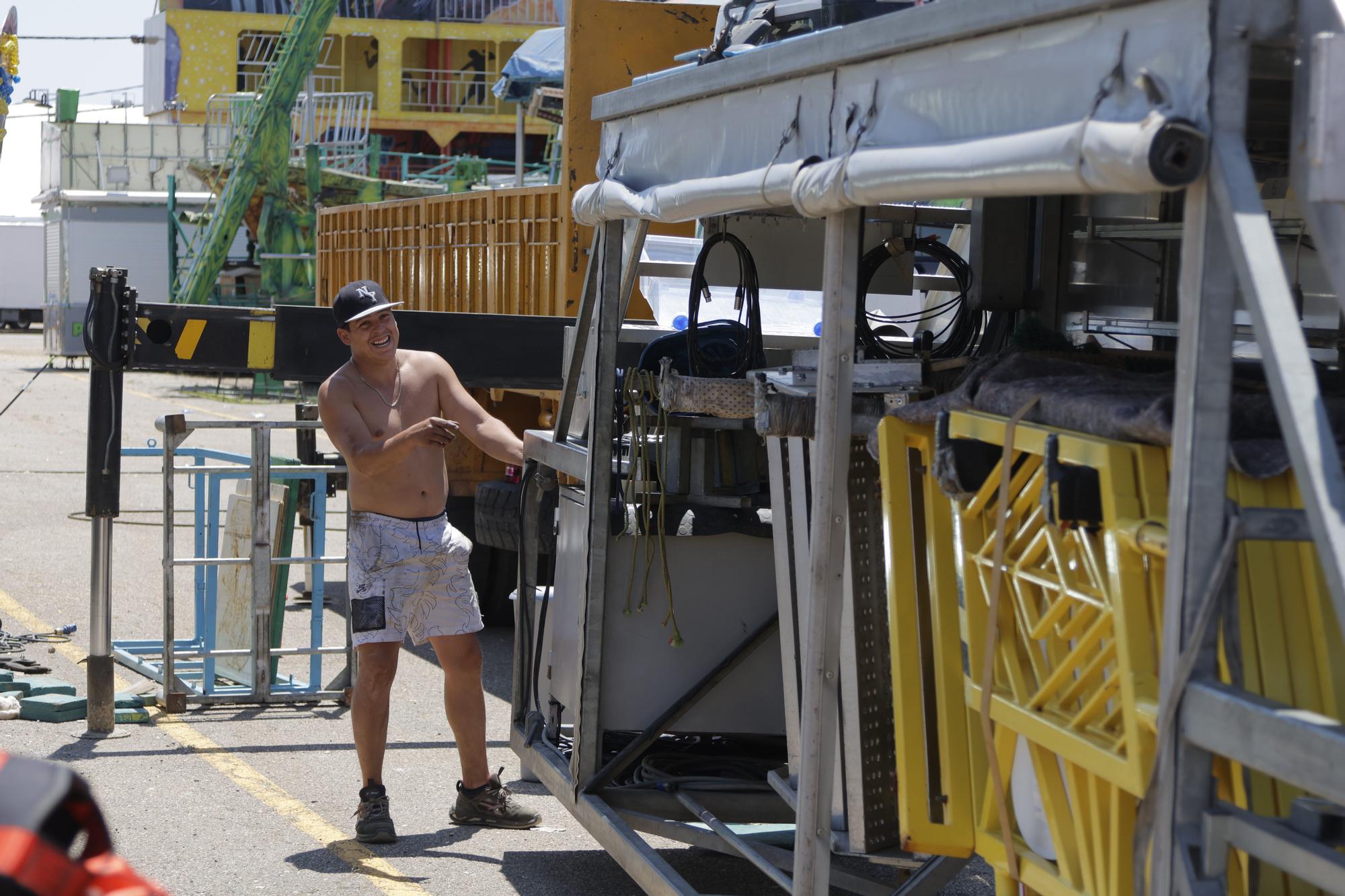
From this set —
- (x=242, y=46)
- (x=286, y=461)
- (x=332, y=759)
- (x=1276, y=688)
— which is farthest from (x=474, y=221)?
(x=242, y=46)

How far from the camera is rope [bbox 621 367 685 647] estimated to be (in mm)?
4961

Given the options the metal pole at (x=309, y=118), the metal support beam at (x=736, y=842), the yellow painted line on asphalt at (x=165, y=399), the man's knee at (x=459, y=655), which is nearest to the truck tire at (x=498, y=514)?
the man's knee at (x=459, y=655)

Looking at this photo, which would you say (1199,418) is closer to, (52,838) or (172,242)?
(52,838)

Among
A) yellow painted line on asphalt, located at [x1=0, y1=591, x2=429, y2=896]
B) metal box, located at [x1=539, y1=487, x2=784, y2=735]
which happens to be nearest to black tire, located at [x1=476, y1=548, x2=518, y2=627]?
yellow painted line on asphalt, located at [x1=0, y1=591, x2=429, y2=896]

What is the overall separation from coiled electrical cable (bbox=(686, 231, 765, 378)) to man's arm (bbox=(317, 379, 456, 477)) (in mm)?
977

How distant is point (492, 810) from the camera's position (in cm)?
581

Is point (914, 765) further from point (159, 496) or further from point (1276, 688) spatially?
point (159, 496)

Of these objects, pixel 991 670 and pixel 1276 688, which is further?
pixel 991 670

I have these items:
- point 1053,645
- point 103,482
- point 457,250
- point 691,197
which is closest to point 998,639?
point 1053,645

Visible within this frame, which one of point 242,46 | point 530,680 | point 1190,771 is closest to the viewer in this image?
point 1190,771

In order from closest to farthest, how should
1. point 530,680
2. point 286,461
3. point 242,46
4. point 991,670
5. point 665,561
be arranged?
1. point 991,670
2. point 665,561
3. point 530,680
4. point 286,461
5. point 242,46

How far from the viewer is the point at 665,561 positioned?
5.03m

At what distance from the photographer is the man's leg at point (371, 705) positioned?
18.4 ft

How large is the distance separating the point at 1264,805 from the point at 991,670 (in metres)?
0.67
